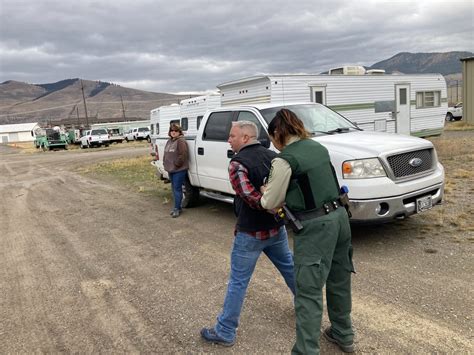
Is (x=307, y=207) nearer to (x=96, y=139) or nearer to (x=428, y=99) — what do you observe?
(x=428, y=99)

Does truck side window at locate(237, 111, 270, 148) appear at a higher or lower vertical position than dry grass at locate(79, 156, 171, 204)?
higher

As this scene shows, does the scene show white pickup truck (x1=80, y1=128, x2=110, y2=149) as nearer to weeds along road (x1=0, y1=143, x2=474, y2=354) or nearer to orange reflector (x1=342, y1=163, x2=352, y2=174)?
weeds along road (x1=0, y1=143, x2=474, y2=354)

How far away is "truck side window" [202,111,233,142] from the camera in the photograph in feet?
22.8

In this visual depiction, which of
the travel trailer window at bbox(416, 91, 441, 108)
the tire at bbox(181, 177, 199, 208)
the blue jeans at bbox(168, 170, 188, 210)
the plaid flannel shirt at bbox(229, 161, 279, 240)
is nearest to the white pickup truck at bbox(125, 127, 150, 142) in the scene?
the travel trailer window at bbox(416, 91, 441, 108)

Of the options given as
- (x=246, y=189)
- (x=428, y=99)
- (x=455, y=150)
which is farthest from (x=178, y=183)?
(x=428, y=99)

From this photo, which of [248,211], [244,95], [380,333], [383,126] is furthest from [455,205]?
[383,126]

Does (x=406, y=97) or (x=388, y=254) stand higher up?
(x=406, y=97)

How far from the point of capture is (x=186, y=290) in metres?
4.37

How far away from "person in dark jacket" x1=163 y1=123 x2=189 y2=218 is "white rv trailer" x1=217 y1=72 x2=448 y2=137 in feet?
15.8

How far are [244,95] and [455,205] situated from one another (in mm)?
7670

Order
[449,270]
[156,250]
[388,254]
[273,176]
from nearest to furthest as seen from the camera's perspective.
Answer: [273,176] < [449,270] < [388,254] < [156,250]

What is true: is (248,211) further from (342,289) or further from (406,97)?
(406,97)

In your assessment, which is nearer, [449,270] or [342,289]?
[342,289]

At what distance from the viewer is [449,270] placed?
440 cm
